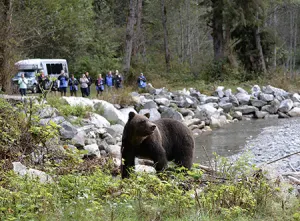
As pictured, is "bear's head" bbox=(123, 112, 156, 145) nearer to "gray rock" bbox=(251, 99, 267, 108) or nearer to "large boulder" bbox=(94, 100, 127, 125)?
"large boulder" bbox=(94, 100, 127, 125)

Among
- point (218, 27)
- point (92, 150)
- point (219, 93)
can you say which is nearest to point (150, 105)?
point (219, 93)

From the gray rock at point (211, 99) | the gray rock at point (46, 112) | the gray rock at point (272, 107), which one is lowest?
the gray rock at point (272, 107)

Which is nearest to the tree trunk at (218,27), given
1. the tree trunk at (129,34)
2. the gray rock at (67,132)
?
the tree trunk at (129,34)

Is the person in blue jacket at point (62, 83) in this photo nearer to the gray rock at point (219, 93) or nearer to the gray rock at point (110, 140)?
the gray rock at point (219, 93)

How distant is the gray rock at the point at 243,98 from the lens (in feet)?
87.0

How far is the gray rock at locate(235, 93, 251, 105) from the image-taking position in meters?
26.5

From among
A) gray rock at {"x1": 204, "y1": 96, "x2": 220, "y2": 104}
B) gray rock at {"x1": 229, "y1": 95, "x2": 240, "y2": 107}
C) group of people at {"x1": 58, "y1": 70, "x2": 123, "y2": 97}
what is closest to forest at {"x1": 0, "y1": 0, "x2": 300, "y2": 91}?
group of people at {"x1": 58, "y1": 70, "x2": 123, "y2": 97}

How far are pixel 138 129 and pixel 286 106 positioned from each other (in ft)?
65.1

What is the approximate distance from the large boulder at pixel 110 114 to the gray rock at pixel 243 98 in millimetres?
10787

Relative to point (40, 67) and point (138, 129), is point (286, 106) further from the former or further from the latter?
point (138, 129)

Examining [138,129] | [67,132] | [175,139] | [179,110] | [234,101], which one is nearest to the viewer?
[138,129]

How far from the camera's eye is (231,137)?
18328 millimetres

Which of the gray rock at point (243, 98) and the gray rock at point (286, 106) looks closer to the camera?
the gray rock at point (286, 106)

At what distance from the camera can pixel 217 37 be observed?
36.6m
